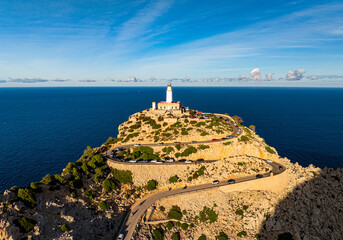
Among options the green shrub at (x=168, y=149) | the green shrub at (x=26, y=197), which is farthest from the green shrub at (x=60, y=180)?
the green shrub at (x=168, y=149)

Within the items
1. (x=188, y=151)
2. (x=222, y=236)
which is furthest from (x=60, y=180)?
(x=222, y=236)

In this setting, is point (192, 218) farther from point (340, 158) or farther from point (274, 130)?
point (274, 130)

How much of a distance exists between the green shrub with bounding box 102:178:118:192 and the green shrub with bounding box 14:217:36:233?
1827 centimetres

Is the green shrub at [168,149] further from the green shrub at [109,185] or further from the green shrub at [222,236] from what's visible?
the green shrub at [222,236]

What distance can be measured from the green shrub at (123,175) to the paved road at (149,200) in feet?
28.7

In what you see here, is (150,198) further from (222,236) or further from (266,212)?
(266,212)

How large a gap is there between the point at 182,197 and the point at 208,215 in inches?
317

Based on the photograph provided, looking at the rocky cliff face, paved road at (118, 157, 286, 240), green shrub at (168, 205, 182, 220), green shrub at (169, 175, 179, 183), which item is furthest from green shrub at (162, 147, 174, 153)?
green shrub at (168, 205, 182, 220)

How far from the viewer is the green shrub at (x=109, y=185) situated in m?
50.7

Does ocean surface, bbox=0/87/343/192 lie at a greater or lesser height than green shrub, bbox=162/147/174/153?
lesser

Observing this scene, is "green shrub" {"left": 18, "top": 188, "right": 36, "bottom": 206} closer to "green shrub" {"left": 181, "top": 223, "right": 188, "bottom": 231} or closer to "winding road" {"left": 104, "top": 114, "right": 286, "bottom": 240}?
"winding road" {"left": 104, "top": 114, "right": 286, "bottom": 240}

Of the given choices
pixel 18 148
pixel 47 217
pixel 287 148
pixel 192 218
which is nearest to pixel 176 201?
pixel 192 218

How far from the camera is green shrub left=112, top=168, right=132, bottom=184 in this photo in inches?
2173

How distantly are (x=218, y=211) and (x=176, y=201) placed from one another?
11.5 metres
